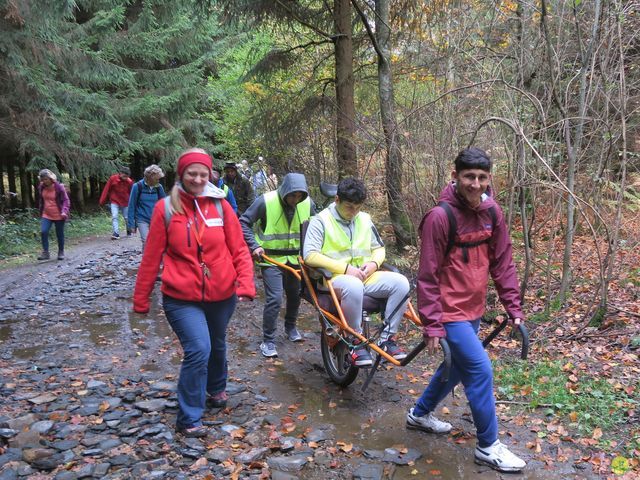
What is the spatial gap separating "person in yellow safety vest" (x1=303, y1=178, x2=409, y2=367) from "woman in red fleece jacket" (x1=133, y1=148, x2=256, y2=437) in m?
0.85

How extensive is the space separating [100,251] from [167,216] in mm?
10855

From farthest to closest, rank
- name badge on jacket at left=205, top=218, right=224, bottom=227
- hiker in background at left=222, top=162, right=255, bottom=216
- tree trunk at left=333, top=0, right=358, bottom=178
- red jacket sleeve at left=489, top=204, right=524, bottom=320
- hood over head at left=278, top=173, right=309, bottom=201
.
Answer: hiker in background at left=222, top=162, right=255, bottom=216 < tree trunk at left=333, top=0, right=358, bottom=178 < hood over head at left=278, top=173, right=309, bottom=201 < name badge on jacket at left=205, top=218, right=224, bottom=227 < red jacket sleeve at left=489, top=204, right=524, bottom=320

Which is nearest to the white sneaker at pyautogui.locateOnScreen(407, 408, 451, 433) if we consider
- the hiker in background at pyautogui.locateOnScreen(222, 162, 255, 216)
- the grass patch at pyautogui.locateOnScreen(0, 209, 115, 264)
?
the hiker in background at pyautogui.locateOnScreen(222, 162, 255, 216)

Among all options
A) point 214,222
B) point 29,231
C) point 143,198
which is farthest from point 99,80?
point 214,222

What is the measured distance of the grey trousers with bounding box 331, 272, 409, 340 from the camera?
446cm

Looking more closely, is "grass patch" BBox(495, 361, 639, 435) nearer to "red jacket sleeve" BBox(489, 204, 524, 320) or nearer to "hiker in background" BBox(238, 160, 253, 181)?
"red jacket sleeve" BBox(489, 204, 524, 320)

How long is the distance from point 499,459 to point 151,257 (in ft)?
9.79

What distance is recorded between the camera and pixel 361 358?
4426 millimetres

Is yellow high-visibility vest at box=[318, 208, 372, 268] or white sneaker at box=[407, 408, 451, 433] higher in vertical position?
yellow high-visibility vest at box=[318, 208, 372, 268]

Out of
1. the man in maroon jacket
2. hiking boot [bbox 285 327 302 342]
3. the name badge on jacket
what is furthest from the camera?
the man in maroon jacket

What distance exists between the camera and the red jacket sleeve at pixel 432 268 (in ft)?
11.3

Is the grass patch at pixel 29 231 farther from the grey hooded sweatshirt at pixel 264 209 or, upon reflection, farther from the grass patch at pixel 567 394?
the grass patch at pixel 567 394

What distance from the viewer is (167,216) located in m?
3.95

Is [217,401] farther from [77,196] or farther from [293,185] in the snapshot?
[77,196]
